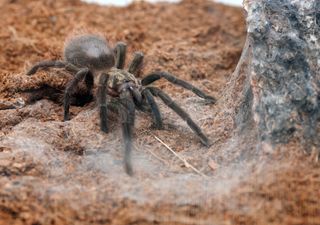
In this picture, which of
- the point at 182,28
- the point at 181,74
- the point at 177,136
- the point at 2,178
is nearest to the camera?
the point at 2,178

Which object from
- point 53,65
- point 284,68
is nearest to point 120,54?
point 53,65

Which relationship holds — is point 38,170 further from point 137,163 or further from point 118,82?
point 118,82

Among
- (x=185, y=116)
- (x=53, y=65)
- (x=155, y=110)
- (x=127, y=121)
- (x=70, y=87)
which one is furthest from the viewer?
(x=53, y=65)

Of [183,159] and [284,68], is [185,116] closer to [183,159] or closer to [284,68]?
[183,159]

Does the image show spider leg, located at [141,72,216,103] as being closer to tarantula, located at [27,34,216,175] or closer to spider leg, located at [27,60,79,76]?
tarantula, located at [27,34,216,175]

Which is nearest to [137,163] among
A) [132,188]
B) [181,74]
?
[132,188]

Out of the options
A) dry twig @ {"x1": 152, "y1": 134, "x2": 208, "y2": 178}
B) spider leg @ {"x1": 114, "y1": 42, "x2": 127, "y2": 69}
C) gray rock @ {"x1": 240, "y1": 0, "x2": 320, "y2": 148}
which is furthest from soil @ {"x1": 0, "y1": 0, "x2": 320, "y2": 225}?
spider leg @ {"x1": 114, "y1": 42, "x2": 127, "y2": 69}

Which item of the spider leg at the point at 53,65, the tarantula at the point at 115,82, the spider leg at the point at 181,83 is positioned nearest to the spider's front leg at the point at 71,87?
the tarantula at the point at 115,82

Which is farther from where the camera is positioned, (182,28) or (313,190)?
(182,28)
